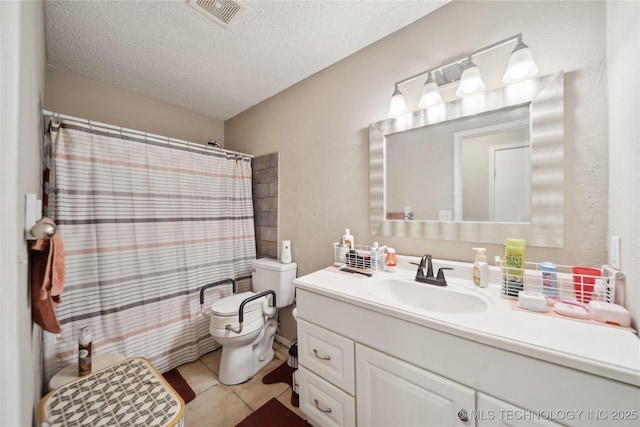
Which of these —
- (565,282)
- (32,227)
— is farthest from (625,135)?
(32,227)

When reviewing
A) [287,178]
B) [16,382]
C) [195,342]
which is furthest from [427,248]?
[195,342]

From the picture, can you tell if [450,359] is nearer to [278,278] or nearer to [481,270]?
[481,270]

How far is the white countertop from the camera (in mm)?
554

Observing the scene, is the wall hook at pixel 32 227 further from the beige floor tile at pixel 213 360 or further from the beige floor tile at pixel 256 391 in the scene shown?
the beige floor tile at pixel 213 360

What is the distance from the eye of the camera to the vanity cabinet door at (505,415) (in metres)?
0.61

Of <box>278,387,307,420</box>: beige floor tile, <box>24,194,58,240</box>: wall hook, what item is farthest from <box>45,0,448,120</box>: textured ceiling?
<box>278,387,307,420</box>: beige floor tile

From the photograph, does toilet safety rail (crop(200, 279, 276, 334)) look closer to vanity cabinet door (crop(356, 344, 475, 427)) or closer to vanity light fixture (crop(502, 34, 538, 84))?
vanity cabinet door (crop(356, 344, 475, 427))

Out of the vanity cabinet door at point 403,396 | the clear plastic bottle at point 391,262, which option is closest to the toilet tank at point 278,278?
the clear plastic bottle at point 391,262

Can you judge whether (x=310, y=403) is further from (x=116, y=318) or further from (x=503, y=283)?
(x=116, y=318)

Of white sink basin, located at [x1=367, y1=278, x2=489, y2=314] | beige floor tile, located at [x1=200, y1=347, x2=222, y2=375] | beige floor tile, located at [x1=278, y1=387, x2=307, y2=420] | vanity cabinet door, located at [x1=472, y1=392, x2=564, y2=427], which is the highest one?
white sink basin, located at [x1=367, y1=278, x2=489, y2=314]

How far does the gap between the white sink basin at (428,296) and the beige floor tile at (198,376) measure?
1382 millimetres

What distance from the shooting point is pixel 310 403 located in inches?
45.8

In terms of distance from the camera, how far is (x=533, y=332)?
26.4 inches

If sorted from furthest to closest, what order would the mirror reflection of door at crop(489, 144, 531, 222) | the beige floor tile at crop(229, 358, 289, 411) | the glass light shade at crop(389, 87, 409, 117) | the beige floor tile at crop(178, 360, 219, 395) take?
the beige floor tile at crop(178, 360, 219, 395) → the beige floor tile at crop(229, 358, 289, 411) → the glass light shade at crop(389, 87, 409, 117) → the mirror reflection of door at crop(489, 144, 531, 222)
